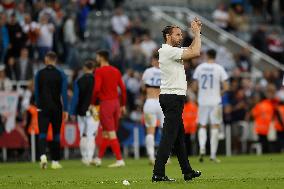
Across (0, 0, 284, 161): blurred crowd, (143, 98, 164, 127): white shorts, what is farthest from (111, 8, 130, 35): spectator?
(143, 98, 164, 127): white shorts

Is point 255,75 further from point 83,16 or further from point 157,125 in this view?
point 157,125

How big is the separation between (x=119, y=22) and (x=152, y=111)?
11947mm

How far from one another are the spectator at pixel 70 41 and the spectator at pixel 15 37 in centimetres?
237

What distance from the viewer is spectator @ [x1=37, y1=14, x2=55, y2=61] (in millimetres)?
32469

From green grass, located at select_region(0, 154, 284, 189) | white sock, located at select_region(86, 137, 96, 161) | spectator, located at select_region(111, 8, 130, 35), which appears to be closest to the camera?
green grass, located at select_region(0, 154, 284, 189)

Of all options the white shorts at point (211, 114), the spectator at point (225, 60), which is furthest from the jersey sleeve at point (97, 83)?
the spectator at point (225, 60)

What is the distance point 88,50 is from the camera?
35.3m

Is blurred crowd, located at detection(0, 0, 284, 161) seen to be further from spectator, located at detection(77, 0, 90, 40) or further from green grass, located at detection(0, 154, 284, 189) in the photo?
green grass, located at detection(0, 154, 284, 189)

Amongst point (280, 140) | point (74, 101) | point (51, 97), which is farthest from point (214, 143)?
point (280, 140)

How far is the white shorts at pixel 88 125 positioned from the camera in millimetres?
24656

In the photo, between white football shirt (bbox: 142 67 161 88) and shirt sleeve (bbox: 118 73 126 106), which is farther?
white football shirt (bbox: 142 67 161 88)

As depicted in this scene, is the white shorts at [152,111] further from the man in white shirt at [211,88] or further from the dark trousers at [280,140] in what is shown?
the dark trousers at [280,140]

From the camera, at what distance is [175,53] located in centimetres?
1673

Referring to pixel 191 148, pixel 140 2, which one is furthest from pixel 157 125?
pixel 140 2
